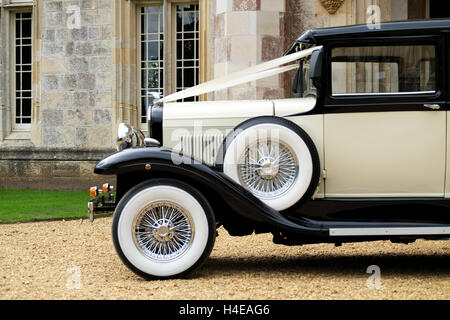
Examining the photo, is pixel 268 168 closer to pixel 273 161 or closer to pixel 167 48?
pixel 273 161

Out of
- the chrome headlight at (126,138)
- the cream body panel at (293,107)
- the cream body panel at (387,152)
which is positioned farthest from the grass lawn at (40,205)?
the cream body panel at (387,152)

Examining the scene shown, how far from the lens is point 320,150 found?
4.89 meters

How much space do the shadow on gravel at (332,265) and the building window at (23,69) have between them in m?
9.55

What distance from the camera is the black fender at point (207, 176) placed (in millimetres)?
4645

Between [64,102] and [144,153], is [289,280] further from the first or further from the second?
[64,102]

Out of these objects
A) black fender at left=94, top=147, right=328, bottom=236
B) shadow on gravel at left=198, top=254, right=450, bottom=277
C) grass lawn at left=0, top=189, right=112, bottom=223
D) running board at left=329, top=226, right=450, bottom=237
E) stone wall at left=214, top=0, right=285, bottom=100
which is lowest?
shadow on gravel at left=198, top=254, right=450, bottom=277

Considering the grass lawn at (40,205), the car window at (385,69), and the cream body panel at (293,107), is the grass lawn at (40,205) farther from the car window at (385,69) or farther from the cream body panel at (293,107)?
the car window at (385,69)

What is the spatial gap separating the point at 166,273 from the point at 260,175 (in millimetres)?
1014

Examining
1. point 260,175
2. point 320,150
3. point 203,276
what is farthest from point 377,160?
point 203,276

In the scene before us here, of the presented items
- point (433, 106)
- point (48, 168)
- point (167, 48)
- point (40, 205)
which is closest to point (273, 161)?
point (433, 106)

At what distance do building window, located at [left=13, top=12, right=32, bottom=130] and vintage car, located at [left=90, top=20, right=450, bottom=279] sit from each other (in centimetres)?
980

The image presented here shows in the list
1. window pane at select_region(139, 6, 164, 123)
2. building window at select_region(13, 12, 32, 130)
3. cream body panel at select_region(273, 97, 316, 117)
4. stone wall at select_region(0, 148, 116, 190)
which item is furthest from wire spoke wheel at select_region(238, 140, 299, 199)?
building window at select_region(13, 12, 32, 130)

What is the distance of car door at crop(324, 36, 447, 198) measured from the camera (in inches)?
190

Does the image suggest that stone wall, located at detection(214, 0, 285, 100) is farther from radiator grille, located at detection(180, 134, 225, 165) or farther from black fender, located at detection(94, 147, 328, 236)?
black fender, located at detection(94, 147, 328, 236)
